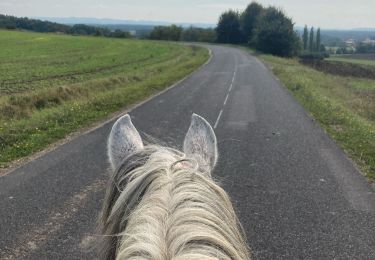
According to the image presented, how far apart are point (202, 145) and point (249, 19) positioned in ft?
263

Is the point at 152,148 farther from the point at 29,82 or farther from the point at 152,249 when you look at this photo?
the point at 29,82

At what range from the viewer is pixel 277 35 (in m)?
59.8

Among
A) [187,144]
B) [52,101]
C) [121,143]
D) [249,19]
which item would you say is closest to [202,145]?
[187,144]

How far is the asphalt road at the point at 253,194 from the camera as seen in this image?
568 cm

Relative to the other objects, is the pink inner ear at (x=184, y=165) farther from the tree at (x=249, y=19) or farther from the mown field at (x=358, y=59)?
the tree at (x=249, y=19)

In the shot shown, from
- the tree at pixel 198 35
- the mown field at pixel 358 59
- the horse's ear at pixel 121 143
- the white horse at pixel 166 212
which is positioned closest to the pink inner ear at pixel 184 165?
the white horse at pixel 166 212

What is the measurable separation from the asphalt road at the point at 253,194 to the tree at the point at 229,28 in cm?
7245

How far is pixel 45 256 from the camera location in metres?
5.32

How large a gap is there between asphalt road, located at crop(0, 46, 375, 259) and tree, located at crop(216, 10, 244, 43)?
238 feet

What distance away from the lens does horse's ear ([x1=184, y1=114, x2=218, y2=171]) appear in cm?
213

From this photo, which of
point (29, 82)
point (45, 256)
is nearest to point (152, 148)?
point (45, 256)

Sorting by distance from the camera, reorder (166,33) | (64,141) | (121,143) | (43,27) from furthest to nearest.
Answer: (43,27)
(166,33)
(64,141)
(121,143)

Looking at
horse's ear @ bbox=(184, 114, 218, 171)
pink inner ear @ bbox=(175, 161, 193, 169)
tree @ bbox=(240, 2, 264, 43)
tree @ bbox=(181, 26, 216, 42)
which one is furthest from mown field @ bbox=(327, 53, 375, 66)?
pink inner ear @ bbox=(175, 161, 193, 169)

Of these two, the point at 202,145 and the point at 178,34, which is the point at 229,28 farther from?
the point at 202,145
